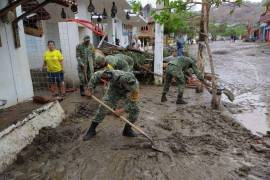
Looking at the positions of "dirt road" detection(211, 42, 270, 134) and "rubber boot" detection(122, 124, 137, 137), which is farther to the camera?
"dirt road" detection(211, 42, 270, 134)

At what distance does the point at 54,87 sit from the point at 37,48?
244 cm

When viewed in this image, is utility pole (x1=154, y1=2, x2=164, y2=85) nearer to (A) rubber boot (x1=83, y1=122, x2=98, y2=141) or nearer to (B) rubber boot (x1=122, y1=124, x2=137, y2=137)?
(B) rubber boot (x1=122, y1=124, x2=137, y2=137)

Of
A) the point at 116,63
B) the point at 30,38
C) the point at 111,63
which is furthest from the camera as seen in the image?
the point at 30,38

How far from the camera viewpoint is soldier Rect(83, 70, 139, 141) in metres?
4.82

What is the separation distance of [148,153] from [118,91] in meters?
1.25

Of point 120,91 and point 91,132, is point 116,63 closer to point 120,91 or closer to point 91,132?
point 120,91

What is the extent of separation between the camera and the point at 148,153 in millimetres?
4637

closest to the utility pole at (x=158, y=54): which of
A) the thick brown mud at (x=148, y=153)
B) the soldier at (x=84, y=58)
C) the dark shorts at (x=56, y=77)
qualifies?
the soldier at (x=84, y=58)

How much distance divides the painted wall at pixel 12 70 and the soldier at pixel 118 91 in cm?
214

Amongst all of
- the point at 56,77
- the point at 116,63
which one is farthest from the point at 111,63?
the point at 56,77

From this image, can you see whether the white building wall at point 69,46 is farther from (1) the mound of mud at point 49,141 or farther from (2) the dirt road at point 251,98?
(2) the dirt road at point 251,98

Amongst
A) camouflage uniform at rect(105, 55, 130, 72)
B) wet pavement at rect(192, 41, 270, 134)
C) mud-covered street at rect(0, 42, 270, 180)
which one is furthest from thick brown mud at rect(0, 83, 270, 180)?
camouflage uniform at rect(105, 55, 130, 72)

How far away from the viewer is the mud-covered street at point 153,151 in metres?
4.09

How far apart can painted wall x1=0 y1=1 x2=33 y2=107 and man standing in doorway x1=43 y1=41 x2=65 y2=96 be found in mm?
1161
